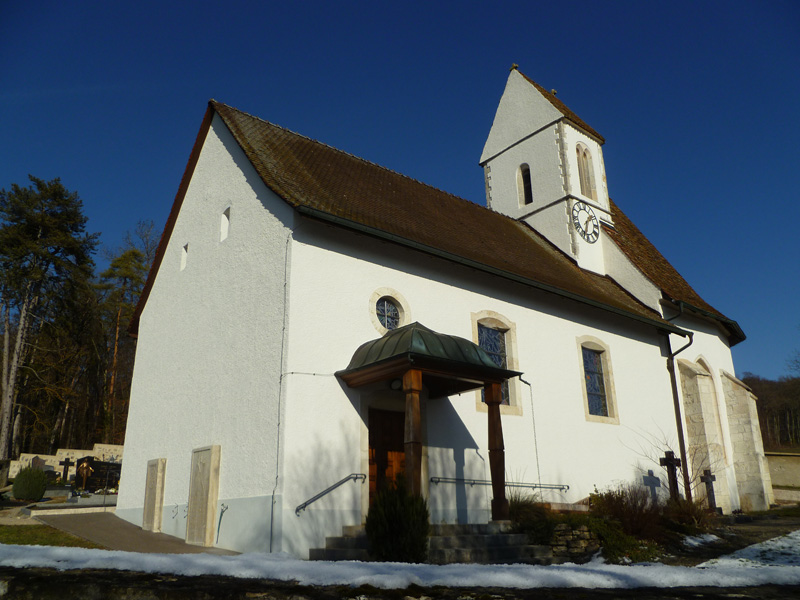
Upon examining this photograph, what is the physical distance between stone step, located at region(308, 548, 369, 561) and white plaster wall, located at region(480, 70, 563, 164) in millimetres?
15971

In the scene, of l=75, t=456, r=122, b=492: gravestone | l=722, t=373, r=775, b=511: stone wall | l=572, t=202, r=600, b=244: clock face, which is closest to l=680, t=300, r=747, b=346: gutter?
l=722, t=373, r=775, b=511: stone wall

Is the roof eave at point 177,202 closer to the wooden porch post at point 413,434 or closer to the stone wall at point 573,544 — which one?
the wooden porch post at point 413,434

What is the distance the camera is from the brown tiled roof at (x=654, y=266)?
60.5ft

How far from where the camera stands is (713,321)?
63.7ft

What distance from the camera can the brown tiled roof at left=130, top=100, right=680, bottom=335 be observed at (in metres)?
11.2

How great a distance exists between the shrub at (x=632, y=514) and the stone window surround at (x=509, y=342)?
7.66 feet

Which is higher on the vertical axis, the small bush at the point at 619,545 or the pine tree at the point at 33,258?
the pine tree at the point at 33,258

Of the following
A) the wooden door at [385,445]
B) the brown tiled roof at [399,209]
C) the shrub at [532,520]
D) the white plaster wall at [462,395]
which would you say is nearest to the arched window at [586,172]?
the brown tiled roof at [399,209]

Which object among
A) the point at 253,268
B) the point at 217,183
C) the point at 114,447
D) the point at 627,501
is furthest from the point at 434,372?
the point at 114,447

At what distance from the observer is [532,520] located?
31.4 feet

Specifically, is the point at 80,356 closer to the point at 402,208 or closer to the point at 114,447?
the point at 114,447

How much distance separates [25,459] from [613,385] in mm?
22399

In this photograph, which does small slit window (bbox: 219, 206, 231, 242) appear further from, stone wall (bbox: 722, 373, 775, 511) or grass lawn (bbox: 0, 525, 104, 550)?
stone wall (bbox: 722, 373, 775, 511)

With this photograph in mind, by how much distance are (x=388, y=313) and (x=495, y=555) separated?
177 inches
